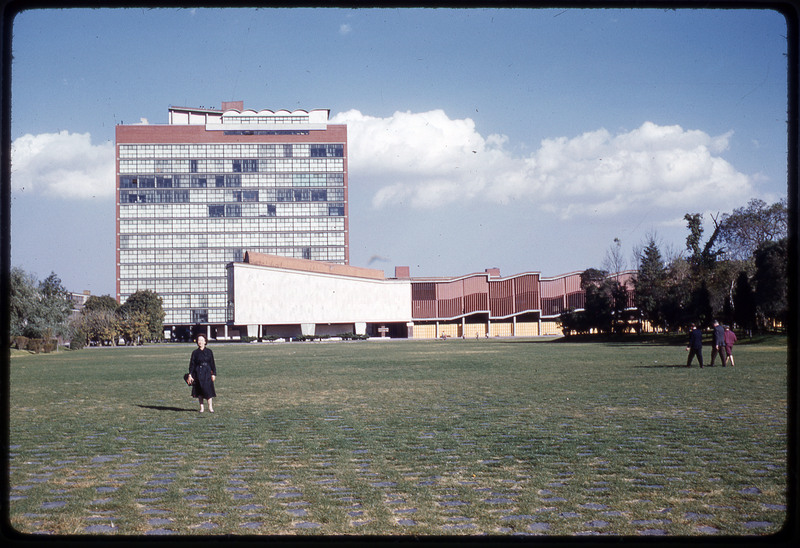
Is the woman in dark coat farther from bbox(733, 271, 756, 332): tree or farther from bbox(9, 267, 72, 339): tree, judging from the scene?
bbox(9, 267, 72, 339): tree

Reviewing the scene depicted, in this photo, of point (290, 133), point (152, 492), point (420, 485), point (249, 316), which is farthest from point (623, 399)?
point (290, 133)

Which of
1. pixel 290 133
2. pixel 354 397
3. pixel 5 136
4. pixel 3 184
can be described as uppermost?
pixel 290 133

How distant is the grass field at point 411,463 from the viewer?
17.6ft

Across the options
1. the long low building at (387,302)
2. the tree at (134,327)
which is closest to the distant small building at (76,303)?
the tree at (134,327)

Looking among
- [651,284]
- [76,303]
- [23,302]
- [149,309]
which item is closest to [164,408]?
[23,302]

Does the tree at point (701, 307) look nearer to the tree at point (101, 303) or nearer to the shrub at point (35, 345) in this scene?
the shrub at point (35, 345)

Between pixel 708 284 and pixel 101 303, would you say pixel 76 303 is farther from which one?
pixel 708 284

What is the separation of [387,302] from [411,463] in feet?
304

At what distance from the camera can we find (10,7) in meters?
3.44

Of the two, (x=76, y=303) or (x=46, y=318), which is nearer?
(x=46, y=318)

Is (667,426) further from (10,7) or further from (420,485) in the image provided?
(10,7)

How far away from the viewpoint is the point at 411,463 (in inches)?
305
